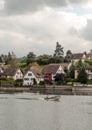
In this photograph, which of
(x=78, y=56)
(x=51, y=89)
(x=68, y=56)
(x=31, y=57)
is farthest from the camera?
(x=31, y=57)

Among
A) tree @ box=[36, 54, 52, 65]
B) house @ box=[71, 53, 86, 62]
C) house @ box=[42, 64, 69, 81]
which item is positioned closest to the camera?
house @ box=[42, 64, 69, 81]

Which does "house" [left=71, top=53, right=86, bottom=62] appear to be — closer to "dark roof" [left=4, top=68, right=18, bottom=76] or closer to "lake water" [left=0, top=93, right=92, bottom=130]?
"dark roof" [left=4, top=68, right=18, bottom=76]

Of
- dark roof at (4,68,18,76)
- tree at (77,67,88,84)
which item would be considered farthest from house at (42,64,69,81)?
tree at (77,67,88,84)

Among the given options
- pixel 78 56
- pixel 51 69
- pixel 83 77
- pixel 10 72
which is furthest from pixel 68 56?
pixel 83 77

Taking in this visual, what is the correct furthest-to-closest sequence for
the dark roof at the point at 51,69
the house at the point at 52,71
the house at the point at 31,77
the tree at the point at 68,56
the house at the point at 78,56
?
the tree at the point at 68,56 → the house at the point at 78,56 → the dark roof at the point at 51,69 → the house at the point at 52,71 → the house at the point at 31,77

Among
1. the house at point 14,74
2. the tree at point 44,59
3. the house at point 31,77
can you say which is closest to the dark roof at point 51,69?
the house at point 31,77

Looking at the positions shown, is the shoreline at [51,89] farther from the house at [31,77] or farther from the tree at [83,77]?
the house at [31,77]

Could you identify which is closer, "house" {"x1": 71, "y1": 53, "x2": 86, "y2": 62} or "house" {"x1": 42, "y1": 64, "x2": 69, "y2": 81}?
"house" {"x1": 42, "y1": 64, "x2": 69, "y2": 81}

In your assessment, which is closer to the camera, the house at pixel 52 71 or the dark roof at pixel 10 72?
the dark roof at pixel 10 72

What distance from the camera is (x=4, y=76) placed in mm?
150625

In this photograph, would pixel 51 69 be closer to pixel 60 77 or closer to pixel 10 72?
pixel 60 77

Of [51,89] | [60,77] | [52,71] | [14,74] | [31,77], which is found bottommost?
[51,89]

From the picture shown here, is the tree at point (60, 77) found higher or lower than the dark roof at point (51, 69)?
lower

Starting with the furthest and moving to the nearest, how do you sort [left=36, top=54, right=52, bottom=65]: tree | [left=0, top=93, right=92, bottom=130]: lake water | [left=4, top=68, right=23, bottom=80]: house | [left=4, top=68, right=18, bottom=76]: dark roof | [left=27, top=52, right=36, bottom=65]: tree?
1. [left=27, top=52, right=36, bottom=65]: tree
2. [left=36, top=54, right=52, bottom=65]: tree
3. [left=4, top=68, right=18, bottom=76]: dark roof
4. [left=4, top=68, right=23, bottom=80]: house
5. [left=0, top=93, right=92, bottom=130]: lake water
